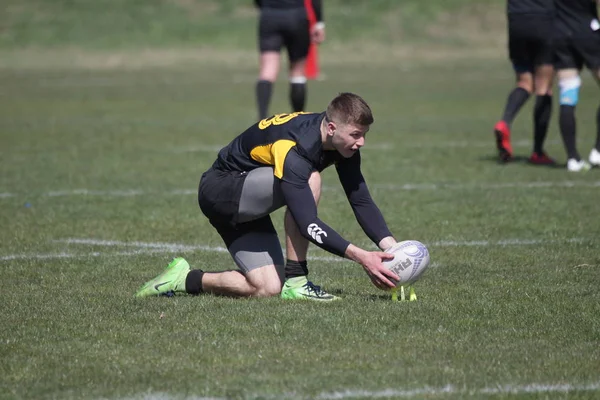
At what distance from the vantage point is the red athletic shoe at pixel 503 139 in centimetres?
1158

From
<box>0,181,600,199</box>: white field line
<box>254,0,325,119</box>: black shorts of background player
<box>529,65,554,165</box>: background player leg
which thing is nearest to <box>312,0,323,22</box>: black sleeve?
<box>254,0,325,119</box>: black shorts of background player

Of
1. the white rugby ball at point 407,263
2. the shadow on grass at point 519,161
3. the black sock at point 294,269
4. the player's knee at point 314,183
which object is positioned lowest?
the shadow on grass at point 519,161

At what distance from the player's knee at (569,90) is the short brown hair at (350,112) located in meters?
6.23

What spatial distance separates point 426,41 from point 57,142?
24.2 meters

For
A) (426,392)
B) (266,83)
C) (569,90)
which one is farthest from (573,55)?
(426,392)

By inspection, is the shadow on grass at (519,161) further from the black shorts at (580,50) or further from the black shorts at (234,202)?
the black shorts at (234,202)

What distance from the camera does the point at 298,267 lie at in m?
6.17

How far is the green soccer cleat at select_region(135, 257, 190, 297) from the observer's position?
244 inches

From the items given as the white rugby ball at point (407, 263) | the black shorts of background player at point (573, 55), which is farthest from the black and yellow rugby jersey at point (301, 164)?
the black shorts of background player at point (573, 55)

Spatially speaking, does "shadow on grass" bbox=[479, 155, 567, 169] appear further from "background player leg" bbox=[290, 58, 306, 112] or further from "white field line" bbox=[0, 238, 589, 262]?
"white field line" bbox=[0, 238, 589, 262]

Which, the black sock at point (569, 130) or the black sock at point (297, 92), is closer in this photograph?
the black sock at point (569, 130)

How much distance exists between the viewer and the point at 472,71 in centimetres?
2902

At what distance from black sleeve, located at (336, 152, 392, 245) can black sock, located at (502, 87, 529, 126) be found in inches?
228

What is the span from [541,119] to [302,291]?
21.0ft
